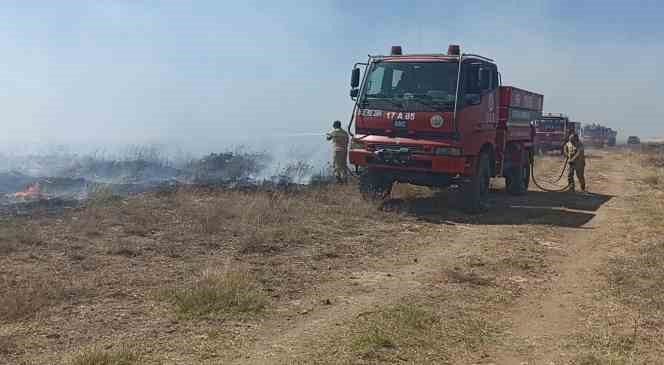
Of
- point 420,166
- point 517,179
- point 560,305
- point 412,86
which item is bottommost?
point 560,305

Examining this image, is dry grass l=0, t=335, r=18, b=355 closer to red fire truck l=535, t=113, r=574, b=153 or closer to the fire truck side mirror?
the fire truck side mirror

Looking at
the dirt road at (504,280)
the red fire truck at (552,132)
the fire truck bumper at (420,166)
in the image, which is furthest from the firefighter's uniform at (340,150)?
the red fire truck at (552,132)

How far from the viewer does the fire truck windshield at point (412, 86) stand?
981 centimetres

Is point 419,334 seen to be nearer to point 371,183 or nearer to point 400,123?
point 400,123

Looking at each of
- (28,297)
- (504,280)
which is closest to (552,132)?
(504,280)

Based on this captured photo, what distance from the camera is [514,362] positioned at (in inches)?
158

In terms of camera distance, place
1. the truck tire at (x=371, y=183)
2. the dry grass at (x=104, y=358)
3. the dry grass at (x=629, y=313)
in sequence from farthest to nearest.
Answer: the truck tire at (x=371, y=183), the dry grass at (x=629, y=313), the dry grass at (x=104, y=358)

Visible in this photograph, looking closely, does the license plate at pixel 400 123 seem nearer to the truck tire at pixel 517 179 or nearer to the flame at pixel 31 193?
the truck tire at pixel 517 179

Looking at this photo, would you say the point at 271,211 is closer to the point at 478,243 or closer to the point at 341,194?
the point at 341,194

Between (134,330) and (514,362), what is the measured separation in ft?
10.1

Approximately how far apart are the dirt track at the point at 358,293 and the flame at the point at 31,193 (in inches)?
159

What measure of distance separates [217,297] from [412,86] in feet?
21.0

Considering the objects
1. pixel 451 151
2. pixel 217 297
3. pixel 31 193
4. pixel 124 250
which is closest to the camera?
pixel 217 297

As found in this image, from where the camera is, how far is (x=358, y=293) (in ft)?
18.5
